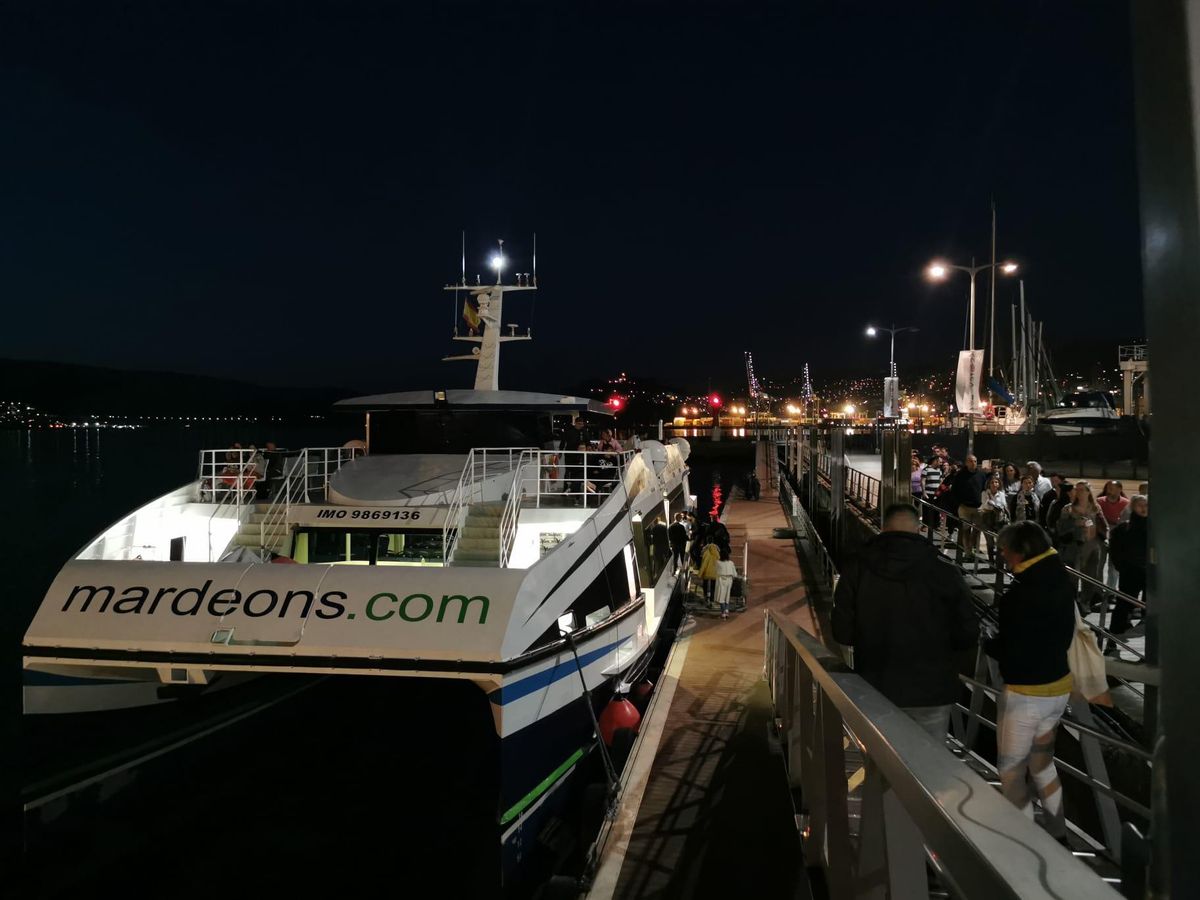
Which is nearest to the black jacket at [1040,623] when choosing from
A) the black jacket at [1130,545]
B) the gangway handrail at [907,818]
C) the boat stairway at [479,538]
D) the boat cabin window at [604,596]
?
the gangway handrail at [907,818]

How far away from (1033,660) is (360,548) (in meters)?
8.34

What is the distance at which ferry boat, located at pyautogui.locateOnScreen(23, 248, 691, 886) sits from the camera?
21.6 ft

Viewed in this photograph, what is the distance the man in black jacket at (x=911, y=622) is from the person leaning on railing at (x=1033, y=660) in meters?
0.30

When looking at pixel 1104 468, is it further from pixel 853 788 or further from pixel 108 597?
pixel 108 597

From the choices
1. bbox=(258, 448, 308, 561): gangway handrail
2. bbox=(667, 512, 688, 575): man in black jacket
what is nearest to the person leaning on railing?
bbox=(258, 448, 308, 561): gangway handrail

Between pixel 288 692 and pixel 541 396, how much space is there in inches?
224

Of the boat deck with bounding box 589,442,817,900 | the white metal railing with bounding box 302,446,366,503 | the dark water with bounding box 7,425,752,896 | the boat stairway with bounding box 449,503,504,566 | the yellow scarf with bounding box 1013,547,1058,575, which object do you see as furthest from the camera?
the white metal railing with bounding box 302,446,366,503

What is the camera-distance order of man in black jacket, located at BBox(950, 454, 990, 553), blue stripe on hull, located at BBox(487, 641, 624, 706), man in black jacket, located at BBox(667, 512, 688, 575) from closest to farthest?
blue stripe on hull, located at BBox(487, 641, 624, 706)
man in black jacket, located at BBox(950, 454, 990, 553)
man in black jacket, located at BBox(667, 512, 688, 575)

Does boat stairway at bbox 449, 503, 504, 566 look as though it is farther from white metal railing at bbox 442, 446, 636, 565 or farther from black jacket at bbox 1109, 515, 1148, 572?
black jacket at bbox 1109, 515, 1148, 572

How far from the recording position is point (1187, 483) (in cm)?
98

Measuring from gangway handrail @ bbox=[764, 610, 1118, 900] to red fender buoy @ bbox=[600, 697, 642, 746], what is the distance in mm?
3853

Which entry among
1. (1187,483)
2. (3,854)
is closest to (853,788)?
(1187,483)

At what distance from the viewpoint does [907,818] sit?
7.63ft

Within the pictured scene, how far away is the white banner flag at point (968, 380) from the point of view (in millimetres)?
20078
